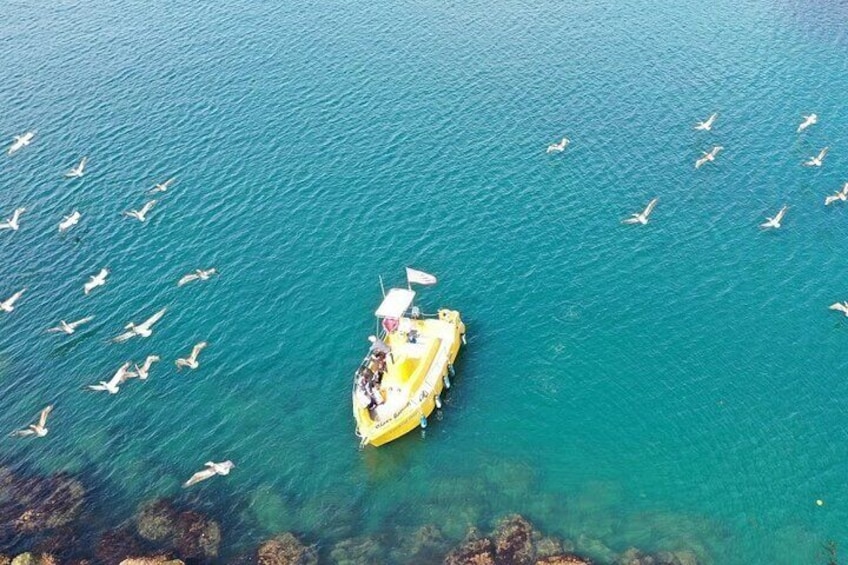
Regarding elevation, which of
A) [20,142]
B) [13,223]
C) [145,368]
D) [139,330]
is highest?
[20,142]

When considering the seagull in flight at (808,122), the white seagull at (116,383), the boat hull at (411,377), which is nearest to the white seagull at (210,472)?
the boat hull at (411,377)

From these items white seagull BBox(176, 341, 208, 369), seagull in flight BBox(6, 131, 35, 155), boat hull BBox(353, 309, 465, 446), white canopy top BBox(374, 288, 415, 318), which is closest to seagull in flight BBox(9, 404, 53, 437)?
white seagull BBox(176, 341, 208, 369)

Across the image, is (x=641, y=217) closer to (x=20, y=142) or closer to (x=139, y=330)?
(x=139, y=330)

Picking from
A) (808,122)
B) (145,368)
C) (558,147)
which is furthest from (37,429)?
(808,122)

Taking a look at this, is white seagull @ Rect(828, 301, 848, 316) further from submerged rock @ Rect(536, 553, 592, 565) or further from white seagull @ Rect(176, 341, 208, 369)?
white seagull @ Rect(176, 341, 208, 369)

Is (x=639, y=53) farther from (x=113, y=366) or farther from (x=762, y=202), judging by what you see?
(x=113, y=366)

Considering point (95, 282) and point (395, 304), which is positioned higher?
point (395, 304)
